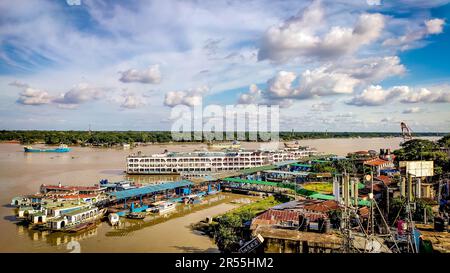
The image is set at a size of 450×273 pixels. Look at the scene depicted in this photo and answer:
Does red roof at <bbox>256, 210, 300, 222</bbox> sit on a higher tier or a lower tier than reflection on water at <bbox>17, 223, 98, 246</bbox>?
higher

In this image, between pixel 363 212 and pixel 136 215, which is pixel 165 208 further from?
pixel 363 212

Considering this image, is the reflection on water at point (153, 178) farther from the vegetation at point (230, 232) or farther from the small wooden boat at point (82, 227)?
the vegetation at point (230, 232)

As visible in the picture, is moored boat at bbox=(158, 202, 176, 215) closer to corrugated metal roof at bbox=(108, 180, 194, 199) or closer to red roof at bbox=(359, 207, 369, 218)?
corrugated metal roof at bbox=(108, 180, 194, 199)

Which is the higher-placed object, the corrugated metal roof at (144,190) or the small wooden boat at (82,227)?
the corrugated metal roof at (144,190)

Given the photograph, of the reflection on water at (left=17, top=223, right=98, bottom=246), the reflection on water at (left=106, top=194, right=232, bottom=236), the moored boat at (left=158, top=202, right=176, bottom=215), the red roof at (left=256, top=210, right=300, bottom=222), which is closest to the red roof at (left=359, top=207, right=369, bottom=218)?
the red roof at (left=256, top=210, right=300, bottom=222)

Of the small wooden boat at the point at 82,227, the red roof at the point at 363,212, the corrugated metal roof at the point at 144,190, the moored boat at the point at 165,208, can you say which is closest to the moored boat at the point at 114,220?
the small wooden boat at the point at 82,227

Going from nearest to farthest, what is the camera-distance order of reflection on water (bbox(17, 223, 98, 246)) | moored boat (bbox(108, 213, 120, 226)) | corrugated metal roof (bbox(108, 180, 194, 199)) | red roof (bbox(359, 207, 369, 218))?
reflection on water (bbox(17, 223, 98, 246)) → red roof (bbox(359, 207, 369, 218)) → moored boat (bbox(108, 213, 120, 226)) → corrugated metal roof (bbox(108, 180, 194, 199))

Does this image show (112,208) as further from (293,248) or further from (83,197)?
(293,248)

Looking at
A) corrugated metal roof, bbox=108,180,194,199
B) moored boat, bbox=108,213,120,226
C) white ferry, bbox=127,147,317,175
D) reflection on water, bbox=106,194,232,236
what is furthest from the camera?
white ferry, bbox=127,147,317,175

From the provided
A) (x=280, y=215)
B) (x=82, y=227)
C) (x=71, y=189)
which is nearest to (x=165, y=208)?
(x=82, y=227)

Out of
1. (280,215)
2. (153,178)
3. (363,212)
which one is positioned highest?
(280,215)
